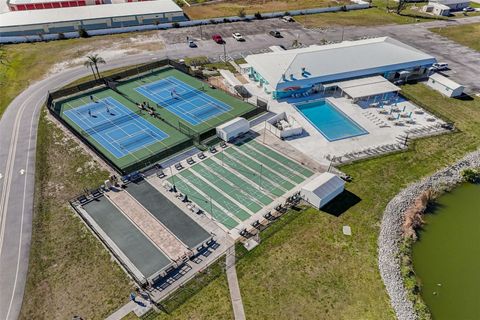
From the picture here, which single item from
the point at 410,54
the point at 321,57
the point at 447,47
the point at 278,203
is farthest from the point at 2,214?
the point at 447,47

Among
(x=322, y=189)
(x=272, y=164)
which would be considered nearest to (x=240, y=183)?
(x=272, y=164)

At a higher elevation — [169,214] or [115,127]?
[115,127]

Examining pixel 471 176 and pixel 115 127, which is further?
pixel 115 127

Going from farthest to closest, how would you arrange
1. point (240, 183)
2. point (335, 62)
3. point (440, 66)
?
point (440, 66), point (335, 62), point (240, 183)

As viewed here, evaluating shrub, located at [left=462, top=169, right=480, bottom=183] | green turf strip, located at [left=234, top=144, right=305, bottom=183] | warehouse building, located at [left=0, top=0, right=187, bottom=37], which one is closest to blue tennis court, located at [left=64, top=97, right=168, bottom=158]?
green turf strip, located at [left=234, top=144, right=305, bottom=183]

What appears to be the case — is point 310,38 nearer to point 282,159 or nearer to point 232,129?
point 232,129

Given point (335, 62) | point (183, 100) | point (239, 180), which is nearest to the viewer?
point (239, 180)
